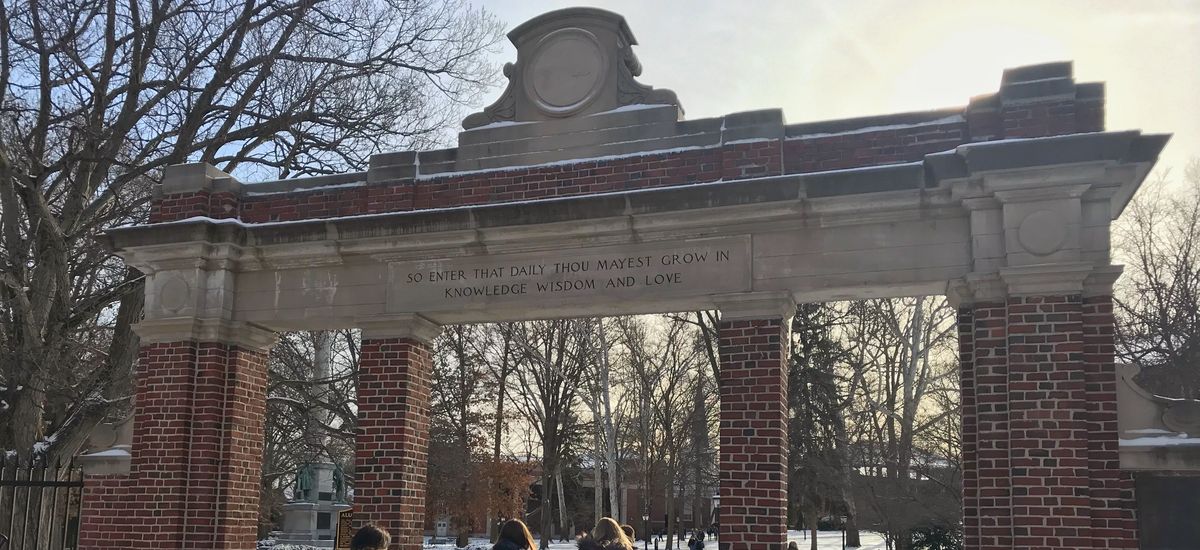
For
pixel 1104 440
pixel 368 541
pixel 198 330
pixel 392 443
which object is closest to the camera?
pixel 368 541

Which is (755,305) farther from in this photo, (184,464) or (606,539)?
(184,464)

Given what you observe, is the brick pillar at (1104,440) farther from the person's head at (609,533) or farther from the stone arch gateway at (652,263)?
the person's head at (609,533)

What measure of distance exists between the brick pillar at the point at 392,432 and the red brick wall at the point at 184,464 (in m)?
1.39

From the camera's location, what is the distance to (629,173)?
9344mm

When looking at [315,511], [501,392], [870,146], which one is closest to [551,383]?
[501,392]

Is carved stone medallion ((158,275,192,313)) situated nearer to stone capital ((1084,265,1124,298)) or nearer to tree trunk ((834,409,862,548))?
stone capital ((1084,265,1124,298))

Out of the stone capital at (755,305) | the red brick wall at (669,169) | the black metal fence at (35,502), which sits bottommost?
the black metal fence at (35,502)

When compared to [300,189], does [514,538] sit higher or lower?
lower

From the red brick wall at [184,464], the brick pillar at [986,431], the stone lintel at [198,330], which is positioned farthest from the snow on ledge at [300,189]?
the brick pillar at [986,431]

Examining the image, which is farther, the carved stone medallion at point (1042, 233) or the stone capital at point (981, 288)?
the stone capital at point (981, 288)

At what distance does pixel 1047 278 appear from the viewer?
305 inches

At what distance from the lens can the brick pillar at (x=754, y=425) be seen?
832 centimetres

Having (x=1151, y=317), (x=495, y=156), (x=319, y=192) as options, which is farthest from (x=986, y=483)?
(x=1151, y=317)

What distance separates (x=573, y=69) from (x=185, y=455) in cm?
517
